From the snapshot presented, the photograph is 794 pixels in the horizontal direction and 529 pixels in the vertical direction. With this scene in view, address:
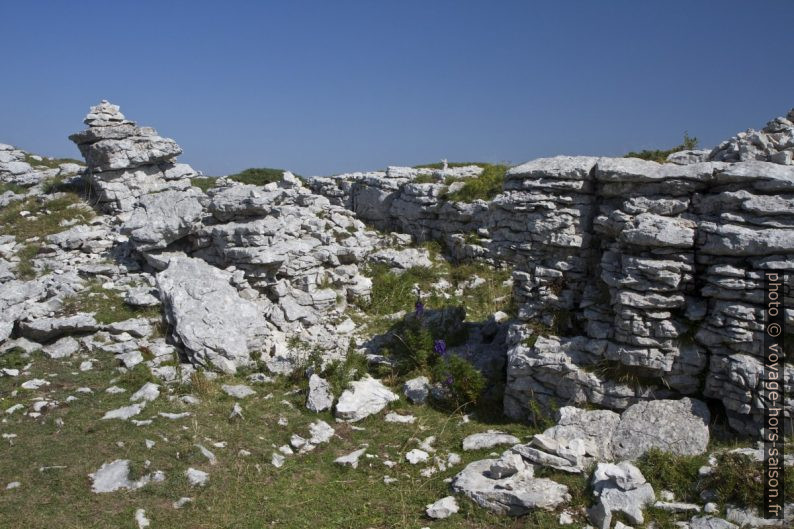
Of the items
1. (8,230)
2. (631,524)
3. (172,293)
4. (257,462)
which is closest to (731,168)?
(631,524)

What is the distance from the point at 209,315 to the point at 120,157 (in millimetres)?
12400

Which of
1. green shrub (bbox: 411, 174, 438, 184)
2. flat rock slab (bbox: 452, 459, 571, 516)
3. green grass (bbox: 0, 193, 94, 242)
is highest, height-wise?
green shrub (bbox: 411, 174, 438, 184)

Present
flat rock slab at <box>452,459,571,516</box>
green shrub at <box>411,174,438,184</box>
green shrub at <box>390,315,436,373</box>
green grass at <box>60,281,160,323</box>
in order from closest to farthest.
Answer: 1. flat rock slab at <box>452,459,571,516</box>
2. green shrub at <box>390,315,436,373</box>
3. green grass at <box>60,281,160,323</box>
4. green shrub at <box>411,174,438,184</box>

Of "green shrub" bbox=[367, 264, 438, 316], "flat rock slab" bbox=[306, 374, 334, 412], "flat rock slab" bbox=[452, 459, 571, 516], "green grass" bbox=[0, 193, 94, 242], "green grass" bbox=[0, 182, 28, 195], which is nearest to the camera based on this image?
"flat rock slab" bbox=[452, 459, 571, 516]

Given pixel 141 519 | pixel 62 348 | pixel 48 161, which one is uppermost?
pixel 48 161

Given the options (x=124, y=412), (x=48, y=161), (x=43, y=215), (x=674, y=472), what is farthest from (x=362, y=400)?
(x=48, y=161)

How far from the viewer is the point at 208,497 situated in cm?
843

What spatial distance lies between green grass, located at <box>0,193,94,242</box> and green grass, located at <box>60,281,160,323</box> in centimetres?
678

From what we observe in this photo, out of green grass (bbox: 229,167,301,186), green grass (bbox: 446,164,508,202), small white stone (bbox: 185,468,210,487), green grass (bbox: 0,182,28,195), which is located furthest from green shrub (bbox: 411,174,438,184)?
green grass (bbox: 0,182,28,195)

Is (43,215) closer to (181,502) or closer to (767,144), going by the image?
(181,502)

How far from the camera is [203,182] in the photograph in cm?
2630

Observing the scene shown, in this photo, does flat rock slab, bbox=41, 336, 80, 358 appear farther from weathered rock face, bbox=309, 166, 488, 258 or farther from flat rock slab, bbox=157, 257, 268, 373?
weathered rock face, bbox=309, 166, 488, 258

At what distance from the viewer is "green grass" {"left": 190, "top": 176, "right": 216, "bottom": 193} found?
2565 centimetres

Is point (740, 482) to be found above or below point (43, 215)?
below
